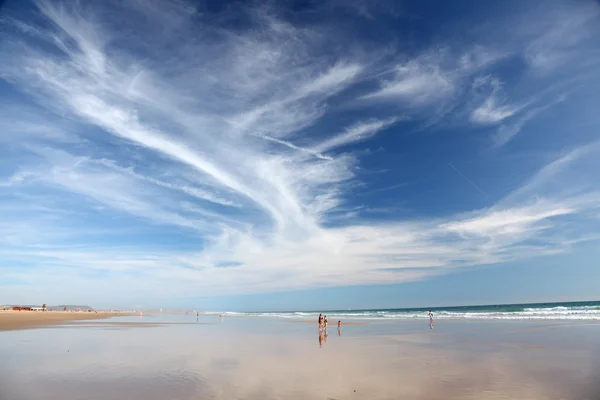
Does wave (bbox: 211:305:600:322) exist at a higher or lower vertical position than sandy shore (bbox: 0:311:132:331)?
lower

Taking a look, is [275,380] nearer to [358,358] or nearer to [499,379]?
[358,358]

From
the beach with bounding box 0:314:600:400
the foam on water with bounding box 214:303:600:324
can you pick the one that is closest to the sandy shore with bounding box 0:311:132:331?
the beach with bounding box 0:314:600:400

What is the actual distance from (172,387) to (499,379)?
1318 centimetres

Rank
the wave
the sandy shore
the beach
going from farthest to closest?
the wave → the sandy shore → the beach

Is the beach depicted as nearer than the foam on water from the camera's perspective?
Yes

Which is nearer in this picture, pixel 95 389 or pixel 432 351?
pixel 95 389

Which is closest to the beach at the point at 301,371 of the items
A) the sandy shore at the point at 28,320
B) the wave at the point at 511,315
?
the sandy shore at the point at 28,320

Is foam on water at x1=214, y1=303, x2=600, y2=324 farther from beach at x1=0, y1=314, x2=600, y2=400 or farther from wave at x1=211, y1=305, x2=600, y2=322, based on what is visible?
beach at x1=0, y1=314, x2=600, y2=400

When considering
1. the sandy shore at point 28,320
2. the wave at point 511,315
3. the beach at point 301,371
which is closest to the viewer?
the beach at point 301,371

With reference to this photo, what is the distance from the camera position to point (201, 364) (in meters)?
18.5

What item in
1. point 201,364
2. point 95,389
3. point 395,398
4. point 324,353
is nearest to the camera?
point 395,398

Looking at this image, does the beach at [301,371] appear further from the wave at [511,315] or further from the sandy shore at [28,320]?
the wave at [511,315]

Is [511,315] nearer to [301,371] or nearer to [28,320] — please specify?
[301,371]

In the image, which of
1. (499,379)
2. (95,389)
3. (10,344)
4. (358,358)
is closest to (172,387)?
(95,389)
